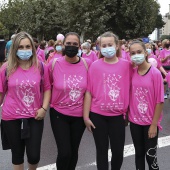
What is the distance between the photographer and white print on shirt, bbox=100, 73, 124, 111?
144 inches

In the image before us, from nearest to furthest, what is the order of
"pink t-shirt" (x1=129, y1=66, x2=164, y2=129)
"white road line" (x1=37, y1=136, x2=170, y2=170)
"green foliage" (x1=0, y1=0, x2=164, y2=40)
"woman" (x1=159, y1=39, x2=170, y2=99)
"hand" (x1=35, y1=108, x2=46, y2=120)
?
"pink t-shirt" (x1=129, y1=66, x2=164, y2=129)
"hand" (x1=35, y1=108, x2=46, y2=120)
"white road line" (x1=37, y1=136, x2=170, y2=170)
"woman" (x1=159, y1=39, x2=170, y2=99)
"green foliage" (x1=0, y1=0, x2=164, y2=40)

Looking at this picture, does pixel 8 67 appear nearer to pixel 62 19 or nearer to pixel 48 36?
pixel 62 19

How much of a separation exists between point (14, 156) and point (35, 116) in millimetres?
530

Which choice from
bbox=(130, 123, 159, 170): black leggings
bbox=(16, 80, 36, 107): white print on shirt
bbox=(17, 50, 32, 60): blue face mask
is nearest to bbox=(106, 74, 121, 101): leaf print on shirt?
bbox=(130, 123, 159, 170): black leggings

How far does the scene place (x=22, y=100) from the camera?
368 centimetres

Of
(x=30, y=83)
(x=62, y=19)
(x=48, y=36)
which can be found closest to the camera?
(x=30, y=83)

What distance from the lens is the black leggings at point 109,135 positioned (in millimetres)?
3693

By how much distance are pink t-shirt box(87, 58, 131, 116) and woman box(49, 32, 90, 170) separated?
154 millimetres

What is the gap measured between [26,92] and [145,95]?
1345 mm

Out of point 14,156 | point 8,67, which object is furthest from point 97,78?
point 14,156

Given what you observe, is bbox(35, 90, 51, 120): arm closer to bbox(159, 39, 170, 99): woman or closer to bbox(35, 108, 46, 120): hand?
bbox(35, 108, 46, 120): hand

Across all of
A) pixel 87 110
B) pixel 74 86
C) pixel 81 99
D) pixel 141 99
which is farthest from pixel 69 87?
pixel 141 99

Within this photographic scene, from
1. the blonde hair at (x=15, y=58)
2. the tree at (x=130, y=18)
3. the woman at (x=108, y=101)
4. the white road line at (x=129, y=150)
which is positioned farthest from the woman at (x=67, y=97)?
the tree at (x=130, y=18)

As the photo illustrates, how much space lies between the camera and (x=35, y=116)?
12.3 ft
